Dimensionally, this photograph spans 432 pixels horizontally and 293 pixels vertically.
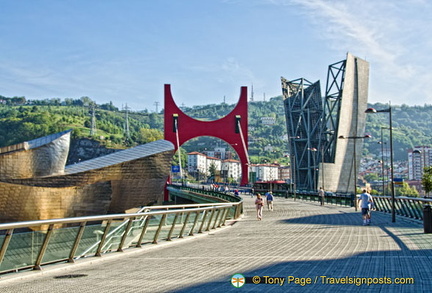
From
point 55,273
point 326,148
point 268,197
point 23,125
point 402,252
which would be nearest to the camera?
point 55,273

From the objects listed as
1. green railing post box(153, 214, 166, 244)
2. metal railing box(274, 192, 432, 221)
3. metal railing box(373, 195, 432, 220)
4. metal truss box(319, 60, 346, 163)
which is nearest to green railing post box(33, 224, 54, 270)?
green railing post box(153, 214, 166, 244)

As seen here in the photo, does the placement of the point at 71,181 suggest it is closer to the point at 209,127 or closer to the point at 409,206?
the point at 409,206

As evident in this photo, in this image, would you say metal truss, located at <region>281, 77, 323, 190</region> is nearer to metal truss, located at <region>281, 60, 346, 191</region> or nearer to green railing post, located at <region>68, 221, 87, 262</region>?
metal truss, located at <region>281, 60, 346, 191</region>

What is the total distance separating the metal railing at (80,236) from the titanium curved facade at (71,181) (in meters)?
12.0

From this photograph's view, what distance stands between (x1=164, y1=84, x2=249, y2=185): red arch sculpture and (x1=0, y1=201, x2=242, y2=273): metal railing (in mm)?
71250

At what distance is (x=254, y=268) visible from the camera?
8.92 metres

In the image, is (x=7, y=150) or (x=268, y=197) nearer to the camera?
(x=7, y=150)

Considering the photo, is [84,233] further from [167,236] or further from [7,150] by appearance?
[7,150]

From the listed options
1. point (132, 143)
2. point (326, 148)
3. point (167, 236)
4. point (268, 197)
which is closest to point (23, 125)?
point (132, 143)

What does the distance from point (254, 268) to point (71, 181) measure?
67.6ft

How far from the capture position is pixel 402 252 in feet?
35.9

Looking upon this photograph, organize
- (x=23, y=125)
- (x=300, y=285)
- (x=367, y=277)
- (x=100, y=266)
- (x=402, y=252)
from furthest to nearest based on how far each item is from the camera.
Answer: (x=23, y=125), (x=402, y=252), (x=100, y=266), (x=367, y=277), (x=300, y=285)

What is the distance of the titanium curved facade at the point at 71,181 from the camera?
2528 centimetres

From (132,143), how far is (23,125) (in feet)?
114
